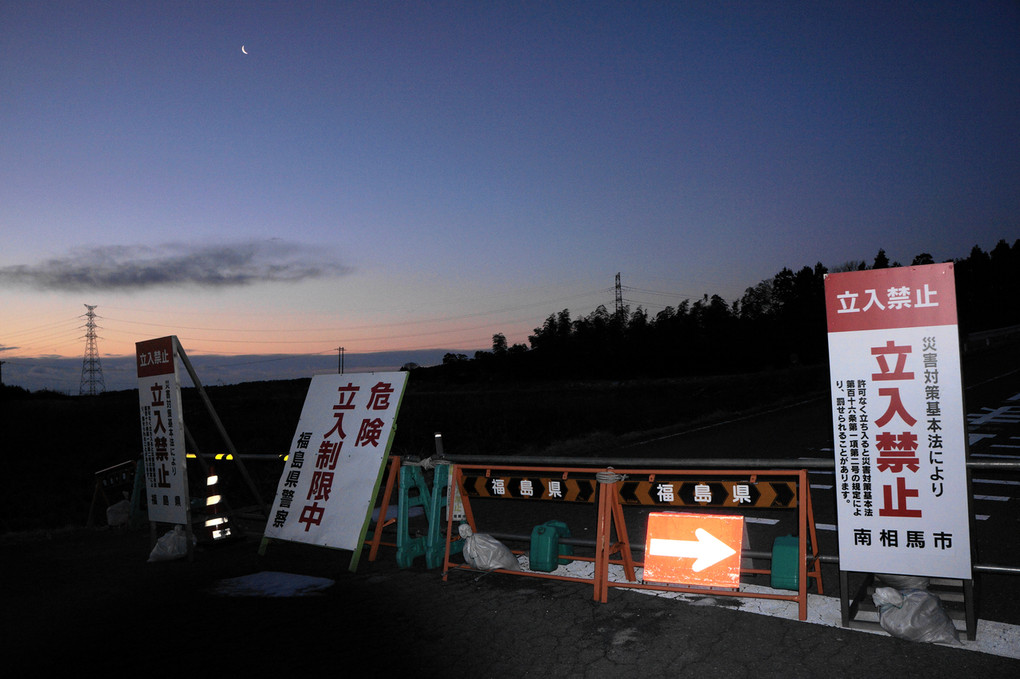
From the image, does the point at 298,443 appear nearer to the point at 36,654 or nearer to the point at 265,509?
the point at 265,509

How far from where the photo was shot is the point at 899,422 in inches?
182

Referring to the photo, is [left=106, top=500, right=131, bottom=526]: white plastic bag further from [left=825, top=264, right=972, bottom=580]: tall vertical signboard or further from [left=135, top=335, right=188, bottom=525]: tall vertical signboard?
[left=825, top=264, right=972, bottom=580]: tall vertical signboard

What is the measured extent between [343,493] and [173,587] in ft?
5.98

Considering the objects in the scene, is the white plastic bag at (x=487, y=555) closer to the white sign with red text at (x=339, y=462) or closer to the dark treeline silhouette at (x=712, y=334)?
the white sign with red text at (x=339, y=462)

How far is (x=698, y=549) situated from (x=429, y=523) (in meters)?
2.72

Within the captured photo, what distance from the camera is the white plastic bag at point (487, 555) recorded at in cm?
620

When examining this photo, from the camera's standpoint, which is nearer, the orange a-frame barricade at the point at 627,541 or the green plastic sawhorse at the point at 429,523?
the orange a-frame barricade at the point at 627,541

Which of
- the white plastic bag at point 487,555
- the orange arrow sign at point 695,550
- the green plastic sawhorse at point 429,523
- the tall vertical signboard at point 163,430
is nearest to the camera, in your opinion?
the orange arrow sign at point 695,550

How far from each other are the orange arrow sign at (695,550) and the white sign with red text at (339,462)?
2925 millimetres

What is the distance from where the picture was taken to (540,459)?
254 inches

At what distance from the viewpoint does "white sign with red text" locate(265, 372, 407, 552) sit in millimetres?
6945

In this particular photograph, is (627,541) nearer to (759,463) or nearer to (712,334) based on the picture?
(759,463)

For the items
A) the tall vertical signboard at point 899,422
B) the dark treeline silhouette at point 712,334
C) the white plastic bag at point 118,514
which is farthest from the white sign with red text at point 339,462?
the dark treeline silhouette at point 712,334

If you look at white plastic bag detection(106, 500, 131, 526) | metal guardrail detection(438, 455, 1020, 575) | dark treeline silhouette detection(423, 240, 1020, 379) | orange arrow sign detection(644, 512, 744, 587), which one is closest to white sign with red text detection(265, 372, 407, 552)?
metal guardrail detection(438, 455, 1020, 575)
